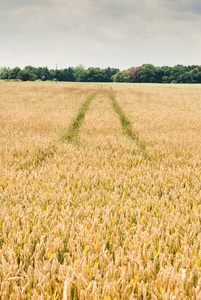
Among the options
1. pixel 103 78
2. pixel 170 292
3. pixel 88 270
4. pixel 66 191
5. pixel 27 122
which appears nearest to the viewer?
pixel 170 292

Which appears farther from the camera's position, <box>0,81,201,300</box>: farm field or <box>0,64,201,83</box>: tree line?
<box>0,64,201,83</box>: tree line

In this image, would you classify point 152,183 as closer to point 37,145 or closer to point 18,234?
point 18,234

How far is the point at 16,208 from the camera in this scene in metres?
2.18

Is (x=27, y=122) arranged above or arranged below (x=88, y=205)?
above

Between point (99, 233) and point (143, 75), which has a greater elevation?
point (143, 75)

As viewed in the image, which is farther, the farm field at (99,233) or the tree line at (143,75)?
the tree line at (143,75)

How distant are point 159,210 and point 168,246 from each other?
479mm

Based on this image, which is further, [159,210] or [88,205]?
[88,205]

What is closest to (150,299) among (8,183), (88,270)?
(88,270)

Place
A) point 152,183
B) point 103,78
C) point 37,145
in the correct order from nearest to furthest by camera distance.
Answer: point 152,183, point 37,145, point 103,78

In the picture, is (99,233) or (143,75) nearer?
(99,233)

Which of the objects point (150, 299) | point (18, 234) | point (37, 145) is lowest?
point (150, 299)

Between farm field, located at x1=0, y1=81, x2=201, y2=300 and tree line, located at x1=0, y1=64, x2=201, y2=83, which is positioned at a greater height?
tree line, located at x1=0, y1=64, x2=201, y2=83

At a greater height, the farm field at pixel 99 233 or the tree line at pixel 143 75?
the tree line at pixel 143 75
